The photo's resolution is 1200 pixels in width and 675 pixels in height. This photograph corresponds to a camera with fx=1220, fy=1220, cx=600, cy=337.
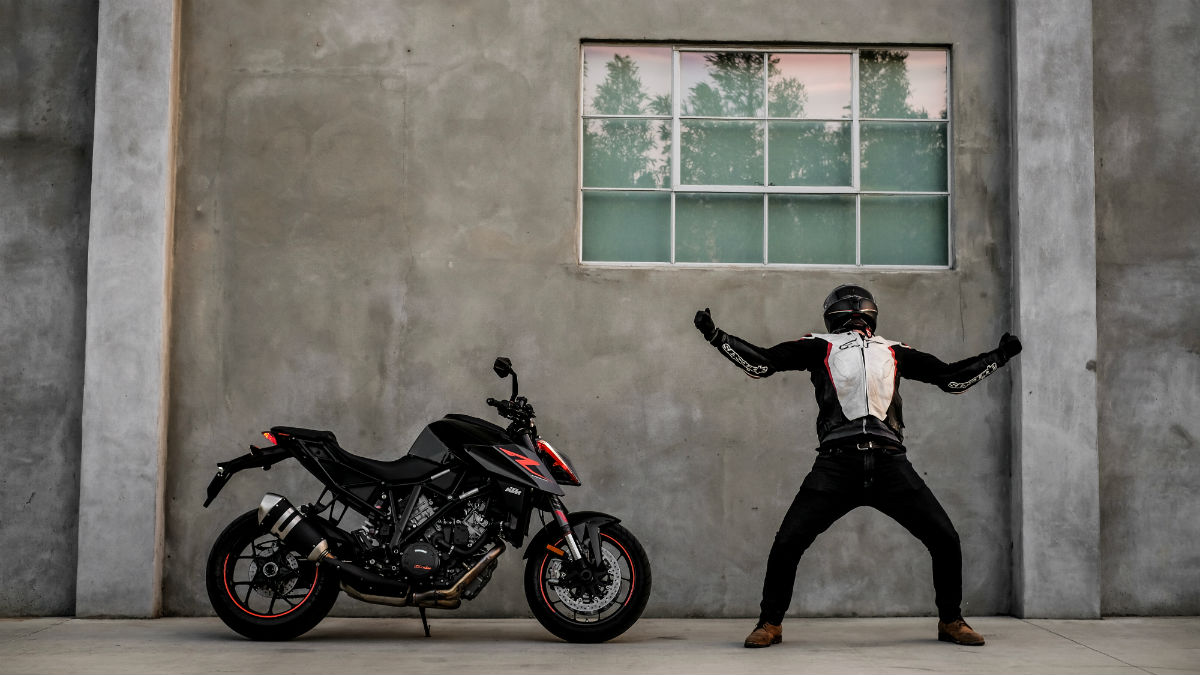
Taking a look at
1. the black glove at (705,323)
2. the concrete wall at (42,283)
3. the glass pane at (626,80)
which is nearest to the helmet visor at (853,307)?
the black glove at (705,323)

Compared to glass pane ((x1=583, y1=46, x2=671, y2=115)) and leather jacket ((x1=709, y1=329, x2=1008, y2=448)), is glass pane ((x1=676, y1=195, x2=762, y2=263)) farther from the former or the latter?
leather jacket ((x1=709, y1=329, x2=1008, y2=448))

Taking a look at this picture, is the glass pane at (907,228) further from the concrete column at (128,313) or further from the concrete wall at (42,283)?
the concrete wall at (42,283)

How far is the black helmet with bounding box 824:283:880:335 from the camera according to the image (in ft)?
22.2

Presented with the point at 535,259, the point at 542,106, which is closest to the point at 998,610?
the point at 535,259

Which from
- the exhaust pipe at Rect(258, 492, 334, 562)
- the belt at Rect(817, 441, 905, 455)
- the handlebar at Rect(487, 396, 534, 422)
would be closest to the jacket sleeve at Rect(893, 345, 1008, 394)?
the belt at Rect(817, 441, 905, 455)

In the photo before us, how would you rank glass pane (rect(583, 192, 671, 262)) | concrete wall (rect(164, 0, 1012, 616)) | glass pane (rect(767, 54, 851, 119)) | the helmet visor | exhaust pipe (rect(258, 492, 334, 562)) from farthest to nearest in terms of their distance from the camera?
glass pane (rect(767, 54, 851, 119)) < glass pane (rect(583, 192, 671, 262)) < concrete wall (rect(164, 0, 1012, 616)) < the helmet visor < exhaust pipe (rect(258, 492, 334, 562))

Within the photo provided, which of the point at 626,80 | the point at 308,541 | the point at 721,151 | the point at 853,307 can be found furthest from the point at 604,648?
the point at 626,80

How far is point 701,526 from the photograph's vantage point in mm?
7855

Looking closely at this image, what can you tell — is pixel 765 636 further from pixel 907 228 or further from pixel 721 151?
pixel 721 151

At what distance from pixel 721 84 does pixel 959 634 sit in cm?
386

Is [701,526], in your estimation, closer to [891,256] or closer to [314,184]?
[891,256]

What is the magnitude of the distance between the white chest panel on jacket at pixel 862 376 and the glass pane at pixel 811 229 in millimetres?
1558

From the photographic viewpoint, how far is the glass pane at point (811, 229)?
8.15 meters

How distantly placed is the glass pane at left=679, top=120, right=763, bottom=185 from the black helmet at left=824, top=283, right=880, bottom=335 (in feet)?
5.21
